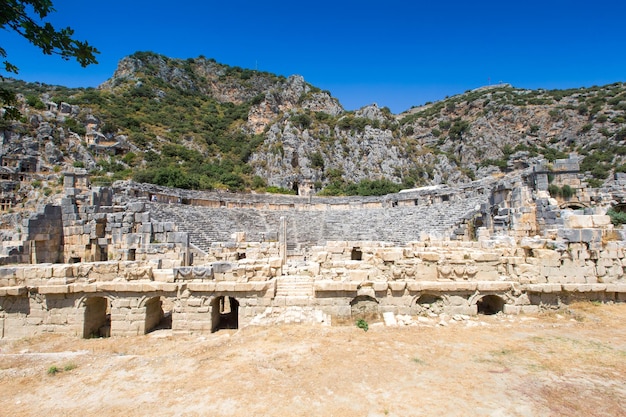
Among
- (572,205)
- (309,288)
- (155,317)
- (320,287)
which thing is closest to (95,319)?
(155,317)

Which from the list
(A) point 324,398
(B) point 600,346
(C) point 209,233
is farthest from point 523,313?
(C) point 209,233

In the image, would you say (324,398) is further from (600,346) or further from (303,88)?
(303,88)

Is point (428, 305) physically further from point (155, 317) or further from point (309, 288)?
point (155, 317)

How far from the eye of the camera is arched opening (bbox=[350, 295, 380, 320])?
761 cm

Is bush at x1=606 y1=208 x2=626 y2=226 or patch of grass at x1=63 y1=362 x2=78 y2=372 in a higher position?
bush at x1=606 y1=208 x2=626 y2=226

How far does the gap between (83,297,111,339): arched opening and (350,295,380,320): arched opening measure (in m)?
5.96

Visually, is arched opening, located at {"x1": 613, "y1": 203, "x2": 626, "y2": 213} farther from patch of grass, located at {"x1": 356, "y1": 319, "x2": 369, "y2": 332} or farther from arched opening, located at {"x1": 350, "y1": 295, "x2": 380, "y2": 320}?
patch of grass, located at {"x1": 356, "y1": 319, "x2": 369, "y2": 332}

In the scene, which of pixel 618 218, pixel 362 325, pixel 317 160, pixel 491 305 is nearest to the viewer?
pixel 362 325

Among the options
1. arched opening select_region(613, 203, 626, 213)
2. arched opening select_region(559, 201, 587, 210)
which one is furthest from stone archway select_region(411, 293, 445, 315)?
arched opening select_region(613, 203, 626, 213)

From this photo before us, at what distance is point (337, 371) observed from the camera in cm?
506

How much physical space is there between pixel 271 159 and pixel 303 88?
2495 cm

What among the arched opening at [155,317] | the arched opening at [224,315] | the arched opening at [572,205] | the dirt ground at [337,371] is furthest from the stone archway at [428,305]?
the arched opening at [572,205]

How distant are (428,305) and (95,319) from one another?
8.21 metres

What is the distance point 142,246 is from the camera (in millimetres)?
13359
